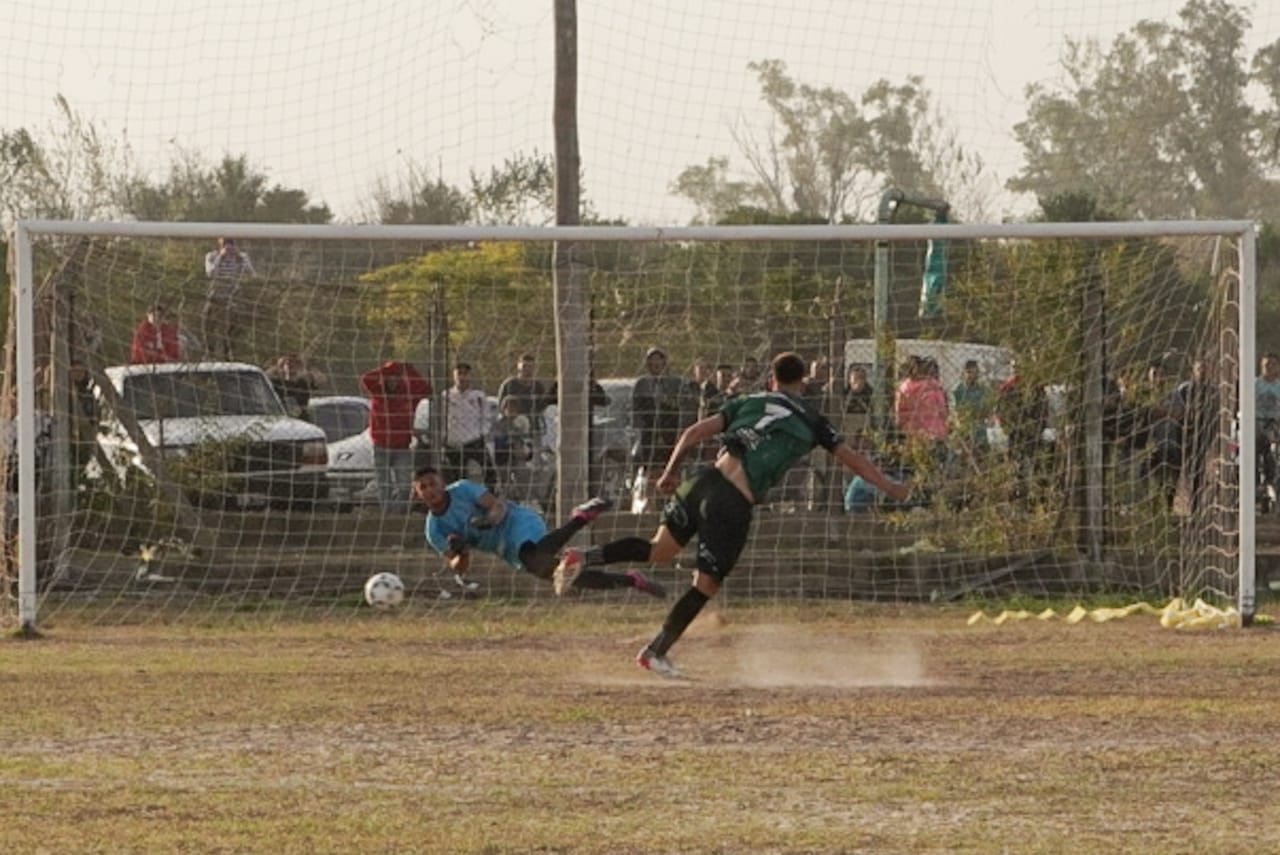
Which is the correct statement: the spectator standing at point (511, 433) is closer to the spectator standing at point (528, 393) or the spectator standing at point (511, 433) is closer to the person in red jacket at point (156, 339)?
the spectator standing at point (528, 393)

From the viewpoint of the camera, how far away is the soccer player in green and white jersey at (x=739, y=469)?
45.8 feet

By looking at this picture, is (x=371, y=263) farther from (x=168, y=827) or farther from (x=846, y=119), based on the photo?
(x=168, y=827)

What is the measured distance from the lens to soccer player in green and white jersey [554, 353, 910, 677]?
13961mm

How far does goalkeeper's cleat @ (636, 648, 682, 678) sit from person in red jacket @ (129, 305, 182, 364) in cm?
581

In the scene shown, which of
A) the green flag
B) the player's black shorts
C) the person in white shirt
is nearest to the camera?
the player's black shorts

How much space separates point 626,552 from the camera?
47.8 feet

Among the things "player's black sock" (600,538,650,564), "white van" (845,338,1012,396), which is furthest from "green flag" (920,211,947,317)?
"player's black sock" (600,538,650,564)

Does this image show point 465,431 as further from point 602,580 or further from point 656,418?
point 602,580

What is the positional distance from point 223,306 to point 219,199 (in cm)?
1613

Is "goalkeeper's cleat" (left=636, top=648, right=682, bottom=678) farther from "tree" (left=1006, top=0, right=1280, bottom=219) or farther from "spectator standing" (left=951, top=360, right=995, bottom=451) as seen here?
"tree" (left=1006, top=0, right=1280, bottom=219)

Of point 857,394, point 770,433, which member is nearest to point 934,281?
point 857,394

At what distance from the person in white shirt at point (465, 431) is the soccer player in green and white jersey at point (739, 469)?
211 inches

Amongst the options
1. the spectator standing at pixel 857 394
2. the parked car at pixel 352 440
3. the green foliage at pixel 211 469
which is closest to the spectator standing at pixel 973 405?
the spectator standing at pixel 857 394

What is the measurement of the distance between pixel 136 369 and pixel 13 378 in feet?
5.01
